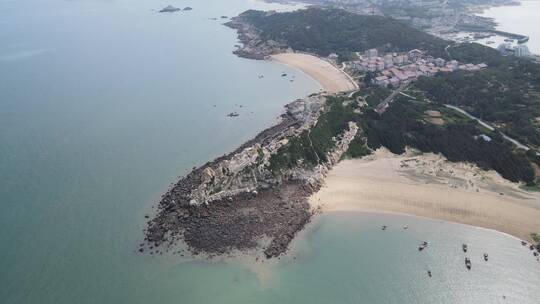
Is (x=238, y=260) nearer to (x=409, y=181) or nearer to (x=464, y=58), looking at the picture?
(x=409, y=181)

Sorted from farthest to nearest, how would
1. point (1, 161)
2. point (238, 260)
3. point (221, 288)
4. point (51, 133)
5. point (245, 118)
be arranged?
1. point (245, 118)
2. point (51, 133)
3. point (1, 161)
4. point (238, 260)
5. point (221, 288)

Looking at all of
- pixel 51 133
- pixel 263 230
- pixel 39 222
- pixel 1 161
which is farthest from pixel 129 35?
pixel 263 230

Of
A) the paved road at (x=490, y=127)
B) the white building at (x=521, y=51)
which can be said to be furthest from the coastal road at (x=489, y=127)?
the white building at (x=521, y=51)

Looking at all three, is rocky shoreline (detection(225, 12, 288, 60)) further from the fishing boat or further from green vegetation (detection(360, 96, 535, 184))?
the fishing boat

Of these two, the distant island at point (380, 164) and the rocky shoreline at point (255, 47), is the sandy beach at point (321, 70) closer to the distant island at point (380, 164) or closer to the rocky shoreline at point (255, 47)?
the distant island at point (380, 164)

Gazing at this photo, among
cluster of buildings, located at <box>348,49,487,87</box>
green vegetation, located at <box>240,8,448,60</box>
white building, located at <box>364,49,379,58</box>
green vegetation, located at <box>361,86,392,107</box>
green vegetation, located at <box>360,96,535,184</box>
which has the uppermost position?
green vegetation, located at <box>240,8,448,60</box>

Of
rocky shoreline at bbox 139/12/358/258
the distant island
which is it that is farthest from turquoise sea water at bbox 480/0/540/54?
rocky shoreline at bbox 139/12/358/258

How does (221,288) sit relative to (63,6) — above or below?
below
